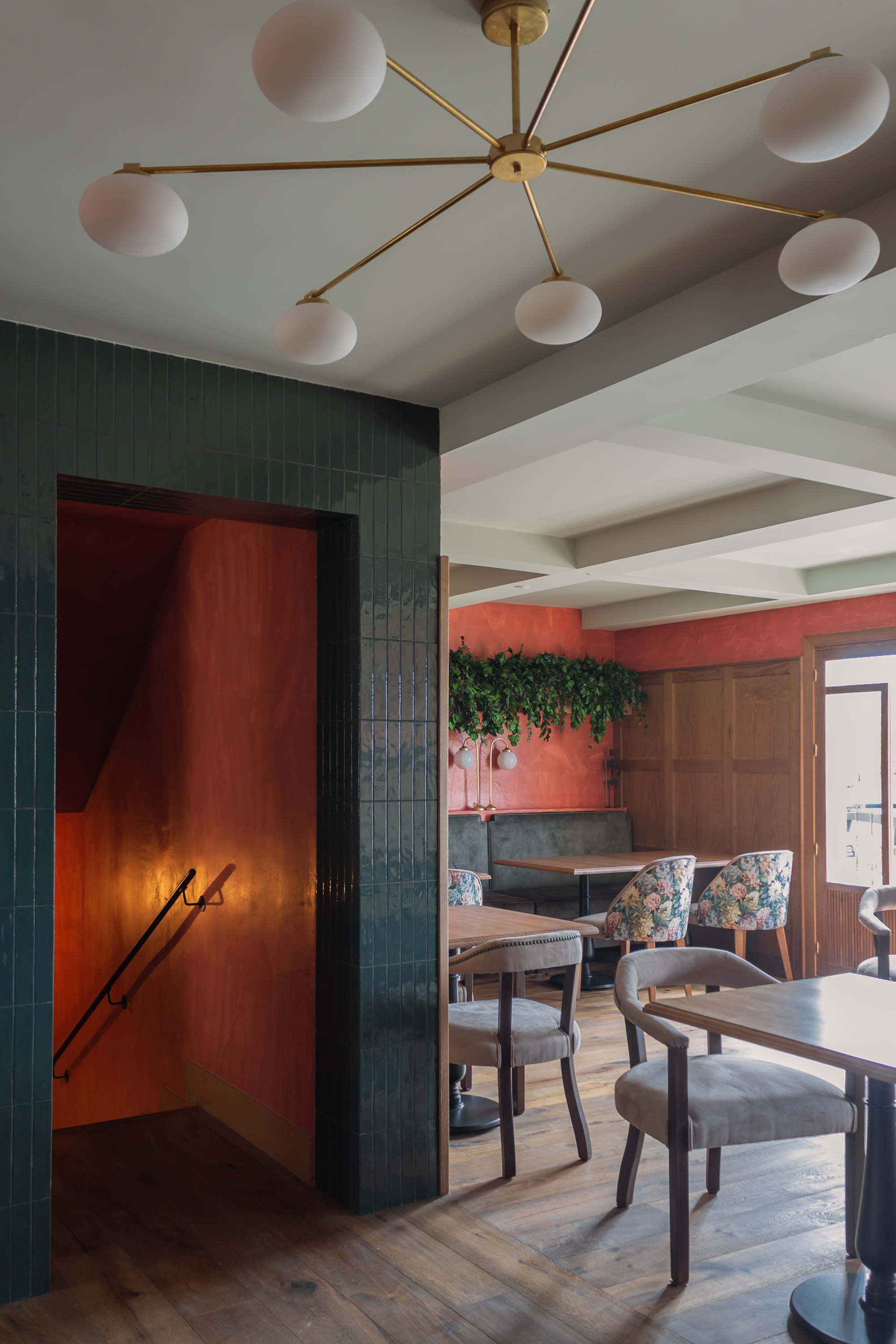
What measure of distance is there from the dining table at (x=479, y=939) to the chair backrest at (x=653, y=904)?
5.12 feet

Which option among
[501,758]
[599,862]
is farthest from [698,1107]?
[501,758]

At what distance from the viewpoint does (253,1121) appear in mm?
3971

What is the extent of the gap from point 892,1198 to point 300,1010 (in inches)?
77.2

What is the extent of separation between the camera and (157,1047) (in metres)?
5.14

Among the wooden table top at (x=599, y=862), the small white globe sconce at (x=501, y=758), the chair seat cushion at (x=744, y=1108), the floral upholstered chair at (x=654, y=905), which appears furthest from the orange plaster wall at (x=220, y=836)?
the small white globe sconce at (x=501, y=758)

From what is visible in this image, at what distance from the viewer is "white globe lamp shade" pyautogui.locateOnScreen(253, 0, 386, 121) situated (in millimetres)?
1249

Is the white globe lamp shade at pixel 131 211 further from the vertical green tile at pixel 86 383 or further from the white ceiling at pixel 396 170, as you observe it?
the vertical green tile at pixel 86 383

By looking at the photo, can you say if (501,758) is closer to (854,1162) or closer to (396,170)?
(854,1162)

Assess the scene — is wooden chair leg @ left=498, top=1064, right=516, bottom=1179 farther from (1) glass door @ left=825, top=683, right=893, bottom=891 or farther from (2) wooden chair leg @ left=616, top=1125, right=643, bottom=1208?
(1) glass door @ left=825, top=683, right=893, bottom=891

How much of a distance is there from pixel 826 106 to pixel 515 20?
0.62 metres

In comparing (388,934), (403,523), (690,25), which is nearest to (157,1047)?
(388,934)

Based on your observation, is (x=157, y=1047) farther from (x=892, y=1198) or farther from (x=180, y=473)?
(x=892, y=1198)

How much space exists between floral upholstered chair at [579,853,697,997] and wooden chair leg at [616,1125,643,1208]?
2828 mm

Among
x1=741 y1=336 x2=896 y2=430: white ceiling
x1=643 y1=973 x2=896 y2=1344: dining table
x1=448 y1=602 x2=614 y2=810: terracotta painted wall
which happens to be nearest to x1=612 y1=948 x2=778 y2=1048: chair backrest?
x1=643 y1=973 x2=896 y2=1344: dining table
